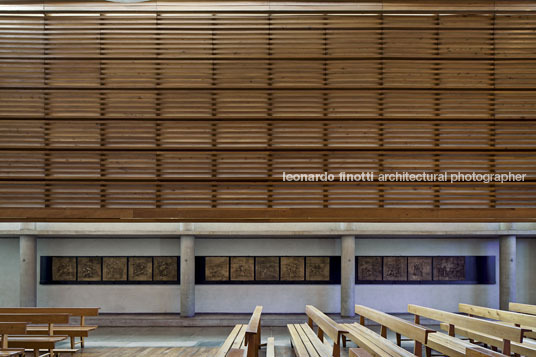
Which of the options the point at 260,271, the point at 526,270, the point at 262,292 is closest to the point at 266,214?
the point at 260,271

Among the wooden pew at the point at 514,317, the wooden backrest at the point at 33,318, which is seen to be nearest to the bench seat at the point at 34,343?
the wooden backrest at the point at 33,318

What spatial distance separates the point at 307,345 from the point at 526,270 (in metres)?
11.5

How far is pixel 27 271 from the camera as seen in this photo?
46.4ft

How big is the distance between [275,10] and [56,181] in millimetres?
3322

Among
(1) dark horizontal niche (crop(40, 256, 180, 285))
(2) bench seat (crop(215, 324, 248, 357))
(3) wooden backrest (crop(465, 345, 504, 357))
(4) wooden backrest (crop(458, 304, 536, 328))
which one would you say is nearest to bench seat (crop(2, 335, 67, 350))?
(2) bench seat (crop(215, 324, 248, 357))

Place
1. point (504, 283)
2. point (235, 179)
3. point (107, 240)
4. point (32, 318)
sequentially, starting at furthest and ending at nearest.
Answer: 1. point (107, 240)
2. point (504, 283)
3. point (32, 318)
4. point (235, 179)

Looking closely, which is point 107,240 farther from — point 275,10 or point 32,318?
point 275,10

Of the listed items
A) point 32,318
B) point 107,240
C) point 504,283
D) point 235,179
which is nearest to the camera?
point 235,179

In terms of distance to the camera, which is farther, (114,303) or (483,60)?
(114,303)

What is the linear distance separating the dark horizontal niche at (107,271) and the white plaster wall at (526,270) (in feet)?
33.9

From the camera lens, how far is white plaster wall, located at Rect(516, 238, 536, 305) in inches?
591

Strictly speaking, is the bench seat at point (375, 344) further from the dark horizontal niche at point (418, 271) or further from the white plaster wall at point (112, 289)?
the white plaster wall at point (112, 289)

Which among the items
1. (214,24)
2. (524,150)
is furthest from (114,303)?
(524,150)

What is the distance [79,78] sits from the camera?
598 centimetres
